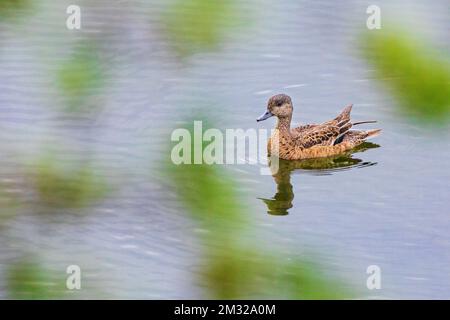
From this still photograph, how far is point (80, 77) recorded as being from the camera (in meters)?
12.5

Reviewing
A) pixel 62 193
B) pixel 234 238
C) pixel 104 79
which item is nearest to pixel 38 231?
pixel 62 193

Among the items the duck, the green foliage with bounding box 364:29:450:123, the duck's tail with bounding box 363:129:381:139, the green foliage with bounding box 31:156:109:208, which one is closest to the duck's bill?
the duck

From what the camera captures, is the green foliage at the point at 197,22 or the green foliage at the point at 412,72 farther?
the green foliage at the point at 197,22

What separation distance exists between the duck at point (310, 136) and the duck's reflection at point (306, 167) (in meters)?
0.08

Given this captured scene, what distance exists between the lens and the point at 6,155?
11.3 meters

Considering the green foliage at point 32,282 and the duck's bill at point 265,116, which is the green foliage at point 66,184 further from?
the duck's bill at point 265,116

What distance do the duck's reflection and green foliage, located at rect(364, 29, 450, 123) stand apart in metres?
0.47

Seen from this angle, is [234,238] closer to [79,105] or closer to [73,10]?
[79,105]

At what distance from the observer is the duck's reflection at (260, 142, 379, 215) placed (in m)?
11.2

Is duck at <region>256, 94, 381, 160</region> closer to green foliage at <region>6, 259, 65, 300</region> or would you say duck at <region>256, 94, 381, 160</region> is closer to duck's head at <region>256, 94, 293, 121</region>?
duck's head at <region>256, 94, 293, 121</region>

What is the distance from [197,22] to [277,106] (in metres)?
0.82

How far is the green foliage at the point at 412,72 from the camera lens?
11.1 metres

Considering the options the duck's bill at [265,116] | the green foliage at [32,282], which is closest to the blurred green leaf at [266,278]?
the green foliage at [32,282]

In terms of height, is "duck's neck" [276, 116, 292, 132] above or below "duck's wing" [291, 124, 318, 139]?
above
